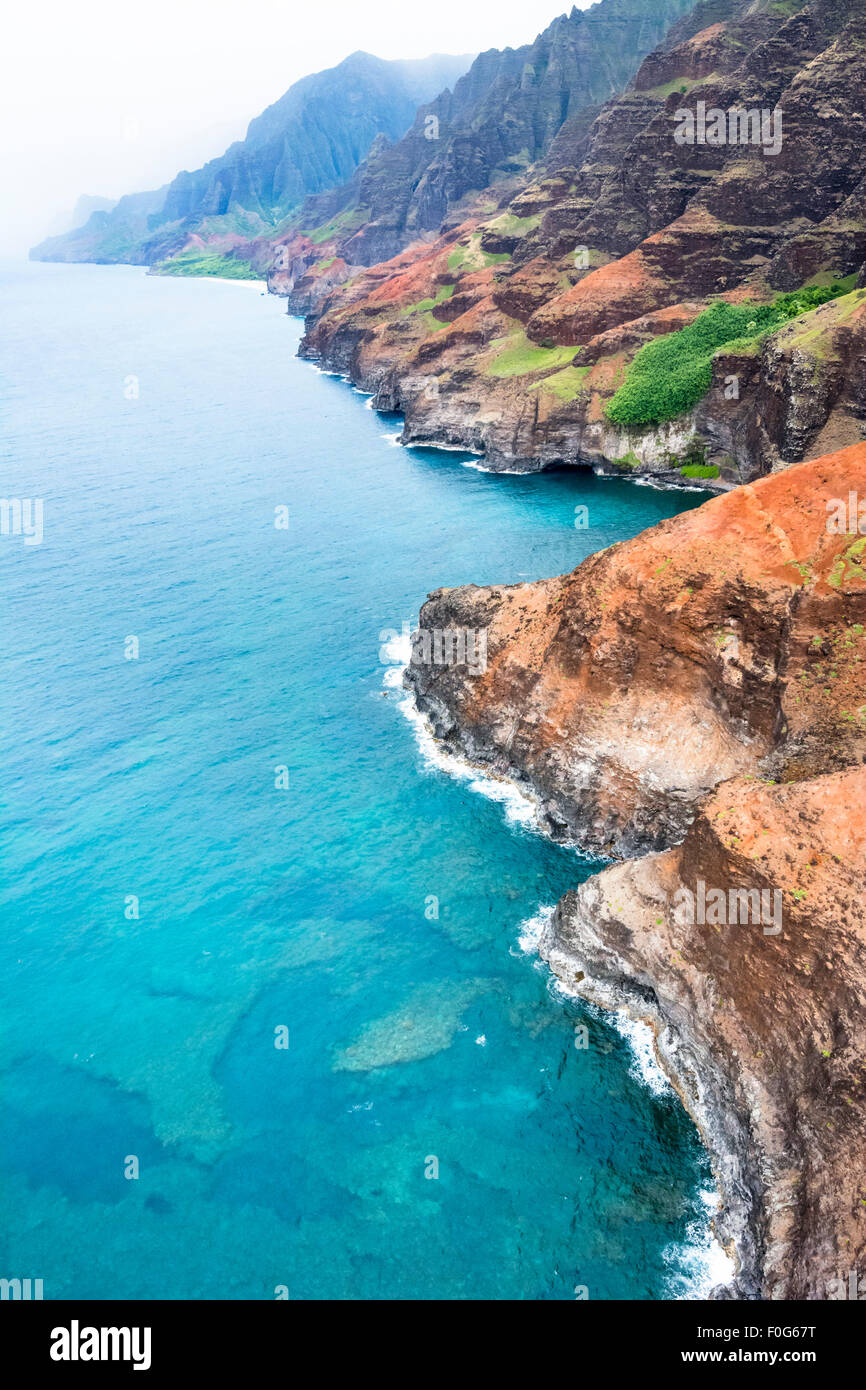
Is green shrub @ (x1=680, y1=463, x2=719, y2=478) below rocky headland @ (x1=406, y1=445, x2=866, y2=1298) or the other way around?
the other way around

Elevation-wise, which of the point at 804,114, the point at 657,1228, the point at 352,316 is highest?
the point at 804,114

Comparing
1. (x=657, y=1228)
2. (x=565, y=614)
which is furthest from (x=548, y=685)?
(x=657, y=1228)

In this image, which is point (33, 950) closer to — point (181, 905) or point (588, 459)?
point (181, 905)

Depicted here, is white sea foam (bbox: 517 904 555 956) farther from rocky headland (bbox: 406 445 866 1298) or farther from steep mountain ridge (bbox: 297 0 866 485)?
steep mountain ridge (bbox: 297 0 866 485)

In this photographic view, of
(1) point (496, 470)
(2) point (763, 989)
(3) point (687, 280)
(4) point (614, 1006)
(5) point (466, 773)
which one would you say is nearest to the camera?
(2) point (763, 989)

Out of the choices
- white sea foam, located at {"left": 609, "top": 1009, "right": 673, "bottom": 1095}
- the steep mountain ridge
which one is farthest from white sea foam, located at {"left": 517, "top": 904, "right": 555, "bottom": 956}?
the steep mountain ridge

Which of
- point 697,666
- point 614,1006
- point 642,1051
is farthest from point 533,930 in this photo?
point 697,666

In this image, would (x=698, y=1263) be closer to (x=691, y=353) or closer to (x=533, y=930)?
(x=533, y=930)
